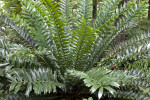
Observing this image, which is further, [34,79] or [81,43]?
[81,43]

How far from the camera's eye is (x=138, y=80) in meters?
1.19

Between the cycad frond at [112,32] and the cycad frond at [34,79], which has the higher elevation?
the cycad frond at [112,32]

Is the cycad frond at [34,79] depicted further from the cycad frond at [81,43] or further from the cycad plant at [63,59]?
the cycad frond at [81,43]

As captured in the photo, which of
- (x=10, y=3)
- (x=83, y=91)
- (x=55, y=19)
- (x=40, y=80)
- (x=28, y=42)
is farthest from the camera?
(x=10, y=3)

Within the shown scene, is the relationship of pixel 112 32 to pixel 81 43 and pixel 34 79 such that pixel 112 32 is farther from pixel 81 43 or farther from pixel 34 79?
pixel 34 79

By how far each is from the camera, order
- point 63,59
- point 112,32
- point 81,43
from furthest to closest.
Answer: point 112,32 → point 63,59 → point 81,43

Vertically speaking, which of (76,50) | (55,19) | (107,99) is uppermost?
(55,19)

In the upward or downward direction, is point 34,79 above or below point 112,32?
below

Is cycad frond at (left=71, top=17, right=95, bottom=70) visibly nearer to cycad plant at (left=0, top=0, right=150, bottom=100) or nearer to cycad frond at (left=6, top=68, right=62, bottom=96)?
cycad plant at (left=0, top=0, right=150, bottom=100)

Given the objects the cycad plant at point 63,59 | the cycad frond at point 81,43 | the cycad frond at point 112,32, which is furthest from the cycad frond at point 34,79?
the cycad frond at point 112,32

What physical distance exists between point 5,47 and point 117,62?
114 cm

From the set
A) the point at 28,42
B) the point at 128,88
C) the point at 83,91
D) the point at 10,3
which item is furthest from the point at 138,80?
the point at 10,3

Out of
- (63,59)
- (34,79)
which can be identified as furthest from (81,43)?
(34,79)

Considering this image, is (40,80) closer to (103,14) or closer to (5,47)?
(5,47)
